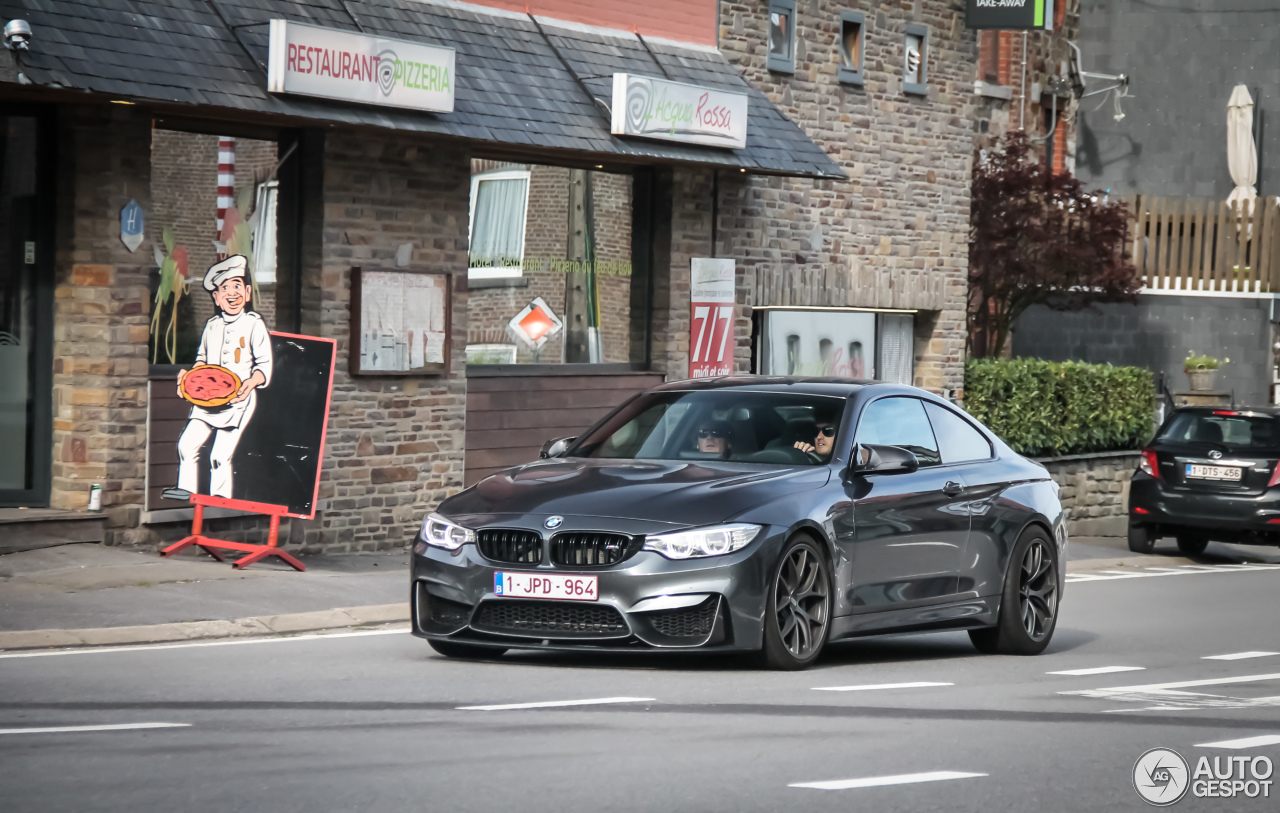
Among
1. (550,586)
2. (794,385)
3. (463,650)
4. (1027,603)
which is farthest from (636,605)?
(1027,603)

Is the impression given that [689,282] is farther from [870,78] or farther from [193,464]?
[193,464]

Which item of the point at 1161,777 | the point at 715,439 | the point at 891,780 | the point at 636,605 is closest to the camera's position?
the point at 891,780

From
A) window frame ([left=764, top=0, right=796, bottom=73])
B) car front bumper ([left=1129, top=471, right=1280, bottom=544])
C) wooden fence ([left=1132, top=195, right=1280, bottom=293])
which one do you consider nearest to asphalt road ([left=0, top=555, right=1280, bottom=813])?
car front bumper ([left=1129, top=471, right=1280, bottom=544])

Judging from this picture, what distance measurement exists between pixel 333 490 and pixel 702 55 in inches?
279

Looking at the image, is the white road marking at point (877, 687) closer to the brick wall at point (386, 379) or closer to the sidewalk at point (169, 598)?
the sidewalk at point (169, 598)

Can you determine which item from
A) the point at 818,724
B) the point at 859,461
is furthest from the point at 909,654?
the point at 818,724

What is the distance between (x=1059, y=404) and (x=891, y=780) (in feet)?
72.0

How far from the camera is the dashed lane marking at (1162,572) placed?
63.5ft

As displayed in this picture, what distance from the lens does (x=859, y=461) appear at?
35.0 feet

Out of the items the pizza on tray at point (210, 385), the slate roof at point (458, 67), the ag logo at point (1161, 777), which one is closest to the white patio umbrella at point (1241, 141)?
the slate roof at point (458, 67)

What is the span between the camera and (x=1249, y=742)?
27.5 feet

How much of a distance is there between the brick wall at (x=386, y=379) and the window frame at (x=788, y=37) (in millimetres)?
5485

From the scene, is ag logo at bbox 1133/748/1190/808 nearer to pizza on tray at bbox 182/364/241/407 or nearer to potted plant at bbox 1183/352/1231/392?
pizza on tray at bbox 182/364/241/407

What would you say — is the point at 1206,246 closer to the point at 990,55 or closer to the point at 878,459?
the point at 990,55
